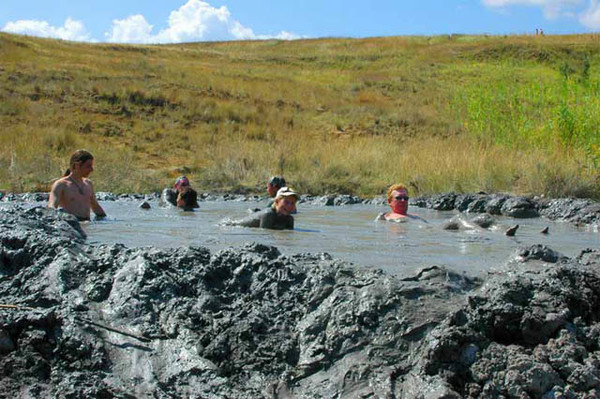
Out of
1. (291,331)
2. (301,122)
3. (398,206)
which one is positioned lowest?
(291,331)

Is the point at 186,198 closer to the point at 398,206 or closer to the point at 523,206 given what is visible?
the point at 398,206

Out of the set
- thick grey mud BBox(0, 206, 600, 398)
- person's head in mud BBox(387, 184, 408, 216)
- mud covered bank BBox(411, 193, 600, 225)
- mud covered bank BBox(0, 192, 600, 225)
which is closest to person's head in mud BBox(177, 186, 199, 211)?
mud covered bank BBox(0, 192, 600, 225)

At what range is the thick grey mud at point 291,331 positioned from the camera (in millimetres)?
3863

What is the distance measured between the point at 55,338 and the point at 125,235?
3.55m

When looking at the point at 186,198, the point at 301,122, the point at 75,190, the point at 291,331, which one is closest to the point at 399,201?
the point at 186,198

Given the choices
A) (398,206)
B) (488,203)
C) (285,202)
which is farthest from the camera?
(488,203)

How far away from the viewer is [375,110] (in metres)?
31.0

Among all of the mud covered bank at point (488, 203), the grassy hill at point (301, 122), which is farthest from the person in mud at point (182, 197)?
the grassy hill at point (301, 122)

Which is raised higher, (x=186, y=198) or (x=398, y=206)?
(x=398, y=206)

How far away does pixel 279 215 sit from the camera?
29.4ft

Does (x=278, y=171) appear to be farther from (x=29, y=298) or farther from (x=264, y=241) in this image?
(x=29, y=298)

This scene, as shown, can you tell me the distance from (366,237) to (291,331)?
387 centimetres

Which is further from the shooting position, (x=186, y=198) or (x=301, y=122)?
(x=301, y=122)

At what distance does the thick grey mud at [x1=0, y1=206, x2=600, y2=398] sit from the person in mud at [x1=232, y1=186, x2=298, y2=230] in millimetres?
3520
